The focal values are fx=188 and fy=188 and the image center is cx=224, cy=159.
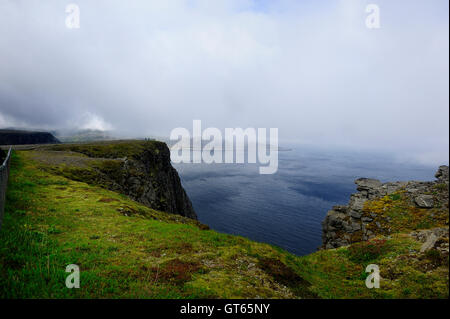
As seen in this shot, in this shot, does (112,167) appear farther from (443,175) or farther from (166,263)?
(443,175)

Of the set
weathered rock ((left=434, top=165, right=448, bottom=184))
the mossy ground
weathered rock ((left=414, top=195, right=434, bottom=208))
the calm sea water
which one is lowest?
the calm sea water

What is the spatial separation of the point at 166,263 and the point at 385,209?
28.1 m

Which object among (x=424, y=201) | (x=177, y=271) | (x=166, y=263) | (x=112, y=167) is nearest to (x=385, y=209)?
(x=424, y=201)

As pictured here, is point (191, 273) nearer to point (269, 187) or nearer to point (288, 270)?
point (288, 270)

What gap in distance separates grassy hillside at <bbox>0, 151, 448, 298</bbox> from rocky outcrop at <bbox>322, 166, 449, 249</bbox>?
8.44 metres

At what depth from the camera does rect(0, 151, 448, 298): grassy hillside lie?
26.7 ft

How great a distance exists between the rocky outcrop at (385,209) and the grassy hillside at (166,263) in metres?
8.44

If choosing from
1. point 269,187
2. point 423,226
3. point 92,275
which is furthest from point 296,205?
point 92,275

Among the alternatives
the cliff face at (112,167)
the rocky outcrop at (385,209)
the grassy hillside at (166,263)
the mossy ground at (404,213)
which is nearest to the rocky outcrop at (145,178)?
the cliff face at (112,167)

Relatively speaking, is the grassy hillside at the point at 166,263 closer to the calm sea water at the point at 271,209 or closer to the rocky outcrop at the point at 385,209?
the rocky outcrop at the point at 385,209

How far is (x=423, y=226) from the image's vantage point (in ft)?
66.8

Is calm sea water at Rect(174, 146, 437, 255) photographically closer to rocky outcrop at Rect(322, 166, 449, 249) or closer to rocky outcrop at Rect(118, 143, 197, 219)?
rocky outcrop at Rect(118, 143, 197, 219)

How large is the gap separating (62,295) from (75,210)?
13.3m

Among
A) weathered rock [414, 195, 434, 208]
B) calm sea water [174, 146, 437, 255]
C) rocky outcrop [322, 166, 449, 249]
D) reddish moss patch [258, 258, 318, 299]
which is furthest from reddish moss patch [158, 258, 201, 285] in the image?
calm sea water [174, 146, 437, 255]
